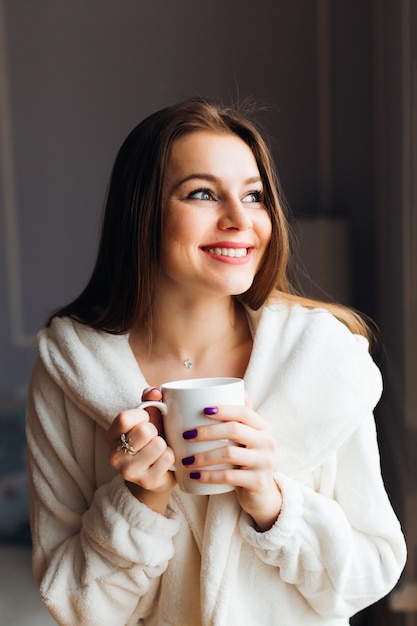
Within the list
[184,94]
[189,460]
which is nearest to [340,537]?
[189,460]

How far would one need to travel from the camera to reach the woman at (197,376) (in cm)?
105

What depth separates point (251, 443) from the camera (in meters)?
0.94

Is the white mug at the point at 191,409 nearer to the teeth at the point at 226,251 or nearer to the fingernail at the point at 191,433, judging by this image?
the fingernail at the point at 191,433

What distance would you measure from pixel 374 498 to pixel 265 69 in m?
1.91

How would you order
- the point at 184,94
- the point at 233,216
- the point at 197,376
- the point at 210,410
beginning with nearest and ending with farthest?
the point at 210,410 → the point at 233,216 → the point at 197,376 → the point at 184,94

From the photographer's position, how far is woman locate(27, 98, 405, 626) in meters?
1.05

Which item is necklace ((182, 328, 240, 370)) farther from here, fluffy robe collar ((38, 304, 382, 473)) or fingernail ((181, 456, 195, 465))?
fingernail ((181, 456, 195, 465))

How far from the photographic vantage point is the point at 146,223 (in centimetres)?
110

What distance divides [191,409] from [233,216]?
0.92 feet

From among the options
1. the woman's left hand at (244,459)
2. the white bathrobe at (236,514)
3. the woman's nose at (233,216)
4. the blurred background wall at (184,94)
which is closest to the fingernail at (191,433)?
the woman's left hand at (244,459)

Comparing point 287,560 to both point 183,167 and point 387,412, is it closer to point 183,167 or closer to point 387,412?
point 183,167

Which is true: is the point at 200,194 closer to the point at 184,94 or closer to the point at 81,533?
the point at 81,533

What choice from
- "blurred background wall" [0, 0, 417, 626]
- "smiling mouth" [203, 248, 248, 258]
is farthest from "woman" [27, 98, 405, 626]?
"blurred background wall" [0, 0, 417, 626]

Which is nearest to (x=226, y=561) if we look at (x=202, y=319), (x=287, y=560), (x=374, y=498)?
(x=287, y=560)
